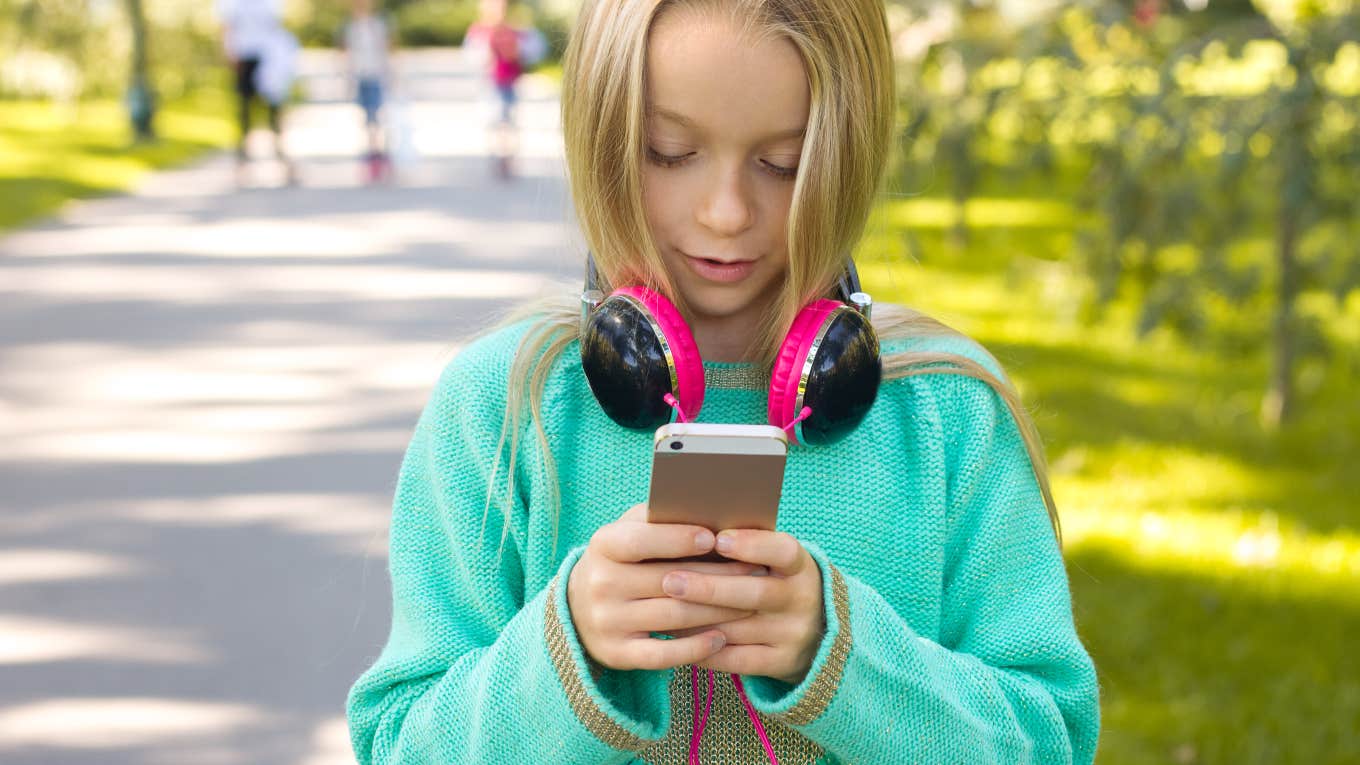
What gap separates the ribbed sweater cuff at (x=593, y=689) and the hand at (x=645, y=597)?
4 centimetres

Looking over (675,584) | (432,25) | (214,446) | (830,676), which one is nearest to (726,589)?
(675,584)

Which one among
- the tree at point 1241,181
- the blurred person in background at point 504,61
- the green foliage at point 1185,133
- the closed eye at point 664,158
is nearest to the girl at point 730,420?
the closed eye at point 664,158

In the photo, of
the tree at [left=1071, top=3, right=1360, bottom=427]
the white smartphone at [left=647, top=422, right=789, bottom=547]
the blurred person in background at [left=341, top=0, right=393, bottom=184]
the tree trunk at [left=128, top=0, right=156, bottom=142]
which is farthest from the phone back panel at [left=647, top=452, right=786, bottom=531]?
the tree trunk at [left=128, top=0, right=156, bottom=142]

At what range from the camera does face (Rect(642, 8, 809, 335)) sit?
165cm

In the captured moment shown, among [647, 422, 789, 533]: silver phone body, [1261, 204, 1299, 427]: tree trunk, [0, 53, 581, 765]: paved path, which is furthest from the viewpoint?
[1261, 204, 1299, 427]: tree trunk

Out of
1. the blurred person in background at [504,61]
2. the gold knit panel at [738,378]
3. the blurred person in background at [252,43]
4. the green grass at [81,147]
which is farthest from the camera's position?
the blurred person in background at [504,61]

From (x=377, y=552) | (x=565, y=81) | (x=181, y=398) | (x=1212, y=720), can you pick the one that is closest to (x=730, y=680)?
(x=565, y=81)

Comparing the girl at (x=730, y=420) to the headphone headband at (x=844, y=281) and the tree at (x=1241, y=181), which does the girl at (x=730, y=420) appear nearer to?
the headphone headband at (x=844, y=281)

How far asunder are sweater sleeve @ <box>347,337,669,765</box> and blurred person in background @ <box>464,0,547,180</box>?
1220 centimetres

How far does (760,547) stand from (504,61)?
13.0m

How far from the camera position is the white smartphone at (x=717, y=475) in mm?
1330

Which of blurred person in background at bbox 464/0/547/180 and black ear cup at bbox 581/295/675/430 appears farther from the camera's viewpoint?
blurred person in background at bbox 464/0/547/180

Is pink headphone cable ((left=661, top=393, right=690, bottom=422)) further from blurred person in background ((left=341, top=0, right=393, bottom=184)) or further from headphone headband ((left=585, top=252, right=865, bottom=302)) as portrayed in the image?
blurred person in background ((left=341, top=0, right=393, bottom=184))

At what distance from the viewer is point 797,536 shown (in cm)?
178
